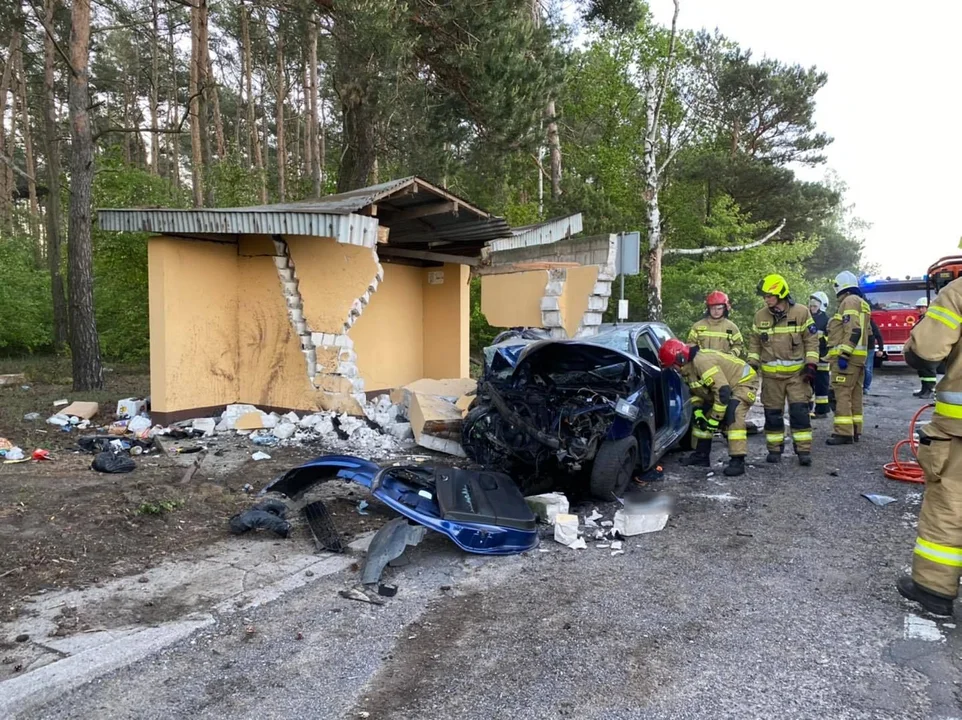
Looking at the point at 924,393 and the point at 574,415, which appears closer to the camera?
the point at 574,415

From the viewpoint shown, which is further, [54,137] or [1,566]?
[54,137]

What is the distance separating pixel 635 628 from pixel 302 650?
1.64m

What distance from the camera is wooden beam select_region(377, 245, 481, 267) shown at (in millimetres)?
10297

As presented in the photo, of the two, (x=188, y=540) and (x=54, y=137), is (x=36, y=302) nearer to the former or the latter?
(x=54, y=137)

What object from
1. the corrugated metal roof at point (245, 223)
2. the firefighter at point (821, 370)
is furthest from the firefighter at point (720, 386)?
the corrugated metal roof at point (245, 223)

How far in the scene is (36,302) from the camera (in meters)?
18.0

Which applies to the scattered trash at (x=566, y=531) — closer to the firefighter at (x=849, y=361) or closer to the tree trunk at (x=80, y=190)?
the firefighter at (x=849, y=361)

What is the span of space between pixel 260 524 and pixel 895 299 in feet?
50.1

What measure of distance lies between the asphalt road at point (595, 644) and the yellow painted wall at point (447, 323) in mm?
7127

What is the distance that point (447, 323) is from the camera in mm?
11578

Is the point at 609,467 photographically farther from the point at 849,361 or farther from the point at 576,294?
the point at 576,294

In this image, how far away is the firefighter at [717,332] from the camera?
21.4ft

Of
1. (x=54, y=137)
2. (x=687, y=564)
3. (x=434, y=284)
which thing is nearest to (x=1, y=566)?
(x=687, y=564)

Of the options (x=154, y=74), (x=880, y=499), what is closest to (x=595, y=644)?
(x=880, y=499)
